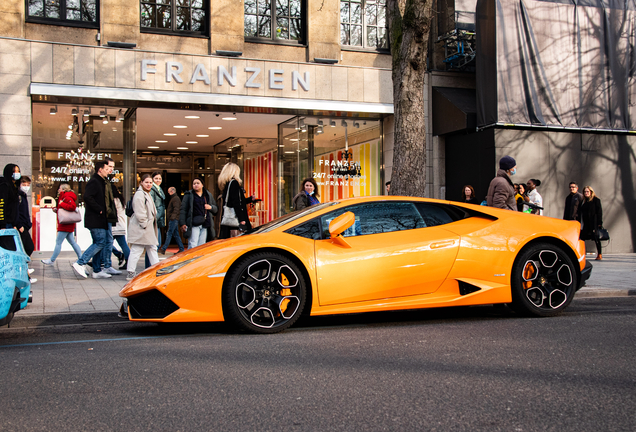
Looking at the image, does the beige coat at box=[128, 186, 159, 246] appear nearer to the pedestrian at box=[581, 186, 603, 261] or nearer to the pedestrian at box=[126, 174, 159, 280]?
the pedestrian at box=[126, 174, 159, 280]

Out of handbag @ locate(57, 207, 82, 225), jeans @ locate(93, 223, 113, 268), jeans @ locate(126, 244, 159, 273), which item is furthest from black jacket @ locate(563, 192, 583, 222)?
handbag @ locate(57, 207, 82, 225)

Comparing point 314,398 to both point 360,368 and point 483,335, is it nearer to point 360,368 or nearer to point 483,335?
point 360,368

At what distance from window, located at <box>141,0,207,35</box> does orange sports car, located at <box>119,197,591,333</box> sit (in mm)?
9492

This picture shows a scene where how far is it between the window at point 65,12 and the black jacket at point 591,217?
38.5ft

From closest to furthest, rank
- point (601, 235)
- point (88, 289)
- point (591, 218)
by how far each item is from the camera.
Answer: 1. point (88, 289)
2. point (601, 235)
3. point (591, 218)

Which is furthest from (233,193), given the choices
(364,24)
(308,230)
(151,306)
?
(364,24)

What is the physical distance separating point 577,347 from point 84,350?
394cm

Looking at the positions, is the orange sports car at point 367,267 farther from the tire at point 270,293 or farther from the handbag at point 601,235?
the handbag at point 601,235

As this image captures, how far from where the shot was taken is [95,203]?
31.2ft

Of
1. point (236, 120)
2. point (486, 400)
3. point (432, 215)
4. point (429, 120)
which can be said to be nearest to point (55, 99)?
point (236, 120)

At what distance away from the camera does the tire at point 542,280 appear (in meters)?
6.06

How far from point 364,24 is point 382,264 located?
11.3 metres

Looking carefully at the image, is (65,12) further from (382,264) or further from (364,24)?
(382,264)

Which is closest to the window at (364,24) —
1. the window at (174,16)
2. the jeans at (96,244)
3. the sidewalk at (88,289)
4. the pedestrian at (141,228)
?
the window at (174,16)
